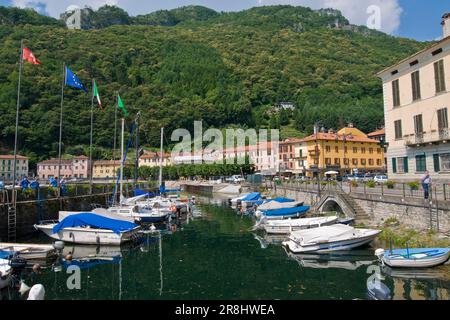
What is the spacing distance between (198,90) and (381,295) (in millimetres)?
187345

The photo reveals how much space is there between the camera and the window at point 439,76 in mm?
31188

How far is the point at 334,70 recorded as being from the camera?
598 ft

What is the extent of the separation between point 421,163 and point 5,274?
35347 millimetres

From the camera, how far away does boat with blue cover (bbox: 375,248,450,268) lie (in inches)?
650

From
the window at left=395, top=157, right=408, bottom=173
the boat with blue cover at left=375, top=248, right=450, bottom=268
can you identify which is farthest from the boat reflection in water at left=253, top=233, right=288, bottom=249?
the window at left=395, top=157, right=408, bottom=173

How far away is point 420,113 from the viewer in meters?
34.0

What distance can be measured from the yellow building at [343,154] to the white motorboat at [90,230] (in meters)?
67.1

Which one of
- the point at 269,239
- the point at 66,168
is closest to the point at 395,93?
the point at 269,239

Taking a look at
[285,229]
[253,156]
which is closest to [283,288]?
[285,229]

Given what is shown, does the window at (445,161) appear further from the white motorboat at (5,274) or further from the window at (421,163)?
the white motorboat at (5,274)

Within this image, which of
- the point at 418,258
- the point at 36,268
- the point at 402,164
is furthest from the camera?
the point at 402,164

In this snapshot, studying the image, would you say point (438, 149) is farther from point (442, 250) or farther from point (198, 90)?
point (198, 90)

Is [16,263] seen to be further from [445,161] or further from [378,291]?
[445,161]

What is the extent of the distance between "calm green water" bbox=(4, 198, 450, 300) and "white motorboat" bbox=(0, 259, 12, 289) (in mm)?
586
